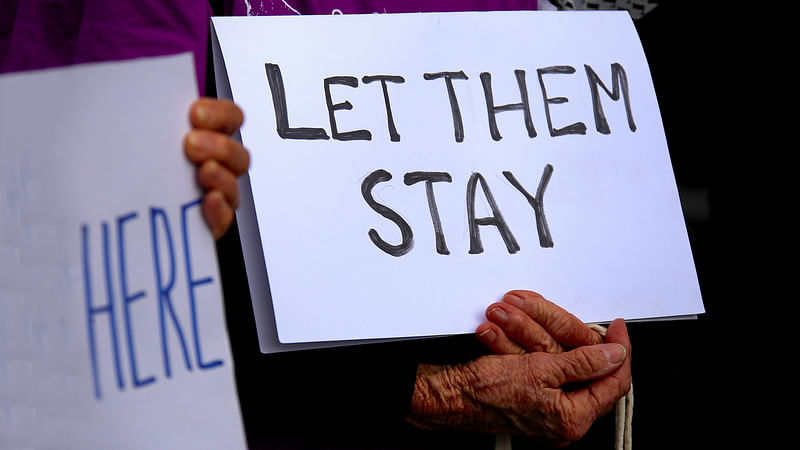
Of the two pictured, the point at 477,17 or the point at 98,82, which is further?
the point at 477,17

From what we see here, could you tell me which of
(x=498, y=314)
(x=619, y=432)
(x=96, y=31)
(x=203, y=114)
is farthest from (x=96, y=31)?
(x=619, y=432)

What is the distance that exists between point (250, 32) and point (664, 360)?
1.38 m

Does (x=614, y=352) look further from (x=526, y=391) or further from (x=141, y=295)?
Answer: (x=141, y=295)

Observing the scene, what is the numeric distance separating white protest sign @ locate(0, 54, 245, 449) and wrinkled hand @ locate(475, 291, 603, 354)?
0.39 meters

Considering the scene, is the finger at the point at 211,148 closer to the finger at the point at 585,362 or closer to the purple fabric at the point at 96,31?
the purple fabric at the point at 96,31

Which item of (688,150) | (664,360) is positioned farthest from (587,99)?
(664,360)

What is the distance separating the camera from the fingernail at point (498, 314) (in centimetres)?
79

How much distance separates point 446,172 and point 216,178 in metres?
0.38

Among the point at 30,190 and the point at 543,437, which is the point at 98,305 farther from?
the point at 543,437

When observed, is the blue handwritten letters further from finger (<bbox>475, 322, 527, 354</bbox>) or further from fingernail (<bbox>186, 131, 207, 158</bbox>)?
finger (<bbox>475, 322, 527, 354</bbox>)

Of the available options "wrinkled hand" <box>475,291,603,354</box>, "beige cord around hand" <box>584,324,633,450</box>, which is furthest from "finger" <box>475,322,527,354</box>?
"beige cord around hand" <box>584,324,633,450</box>

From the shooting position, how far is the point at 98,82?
47 cm

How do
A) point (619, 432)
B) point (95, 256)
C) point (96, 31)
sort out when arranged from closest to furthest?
point (95, 256), point (96, 31), point (619, 432)

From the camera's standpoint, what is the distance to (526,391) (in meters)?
0.85
